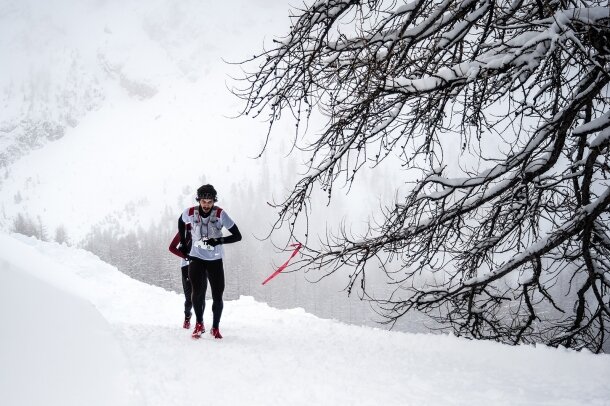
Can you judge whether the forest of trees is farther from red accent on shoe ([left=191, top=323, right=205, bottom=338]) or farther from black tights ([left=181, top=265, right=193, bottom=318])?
black tights ([left=181, top=265, right=193, bottom=318])

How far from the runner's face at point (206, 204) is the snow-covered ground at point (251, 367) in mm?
1691

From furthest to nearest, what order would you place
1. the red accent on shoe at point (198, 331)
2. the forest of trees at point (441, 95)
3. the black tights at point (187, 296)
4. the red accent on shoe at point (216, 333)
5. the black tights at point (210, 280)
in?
the black tights at point (187, 296)
the black tights at point (210, 280)
the red accent on shoe at point (216, 333)
the red accent on shoe at point (198, 331)
the forest of trees at point (441, 95)

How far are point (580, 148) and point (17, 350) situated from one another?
4.96 meters

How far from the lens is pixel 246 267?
67125 mm

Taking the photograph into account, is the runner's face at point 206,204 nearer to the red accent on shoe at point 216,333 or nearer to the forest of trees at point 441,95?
the red accent on shoe at point 216,333

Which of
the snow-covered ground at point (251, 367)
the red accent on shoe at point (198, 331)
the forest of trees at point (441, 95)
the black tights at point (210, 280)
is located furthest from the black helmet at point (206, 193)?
the forest of trees at point (441, 95)

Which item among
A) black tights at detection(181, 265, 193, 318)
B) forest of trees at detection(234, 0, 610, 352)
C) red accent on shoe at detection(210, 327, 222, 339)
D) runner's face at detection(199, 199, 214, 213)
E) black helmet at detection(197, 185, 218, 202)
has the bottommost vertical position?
red accent on shoe at detection(210, 327, 222, 339)

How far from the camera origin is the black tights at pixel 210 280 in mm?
5328

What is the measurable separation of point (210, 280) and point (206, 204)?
1.05 m

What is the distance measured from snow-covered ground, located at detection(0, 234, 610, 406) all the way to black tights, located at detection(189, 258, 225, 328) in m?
0.42

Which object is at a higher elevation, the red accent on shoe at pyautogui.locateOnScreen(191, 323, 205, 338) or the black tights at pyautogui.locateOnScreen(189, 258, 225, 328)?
the black tights at pyautogui.locateOnScreen(189, 258, 225, 328)

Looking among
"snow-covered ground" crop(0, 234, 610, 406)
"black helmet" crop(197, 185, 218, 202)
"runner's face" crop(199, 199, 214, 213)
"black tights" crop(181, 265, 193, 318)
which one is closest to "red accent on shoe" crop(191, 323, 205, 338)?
"snow-covered ground" crop(0, 234, 610, 406)

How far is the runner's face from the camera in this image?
17.4ft

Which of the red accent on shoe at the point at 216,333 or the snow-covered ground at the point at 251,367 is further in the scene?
the red accent on shoe at the point at 216,333
